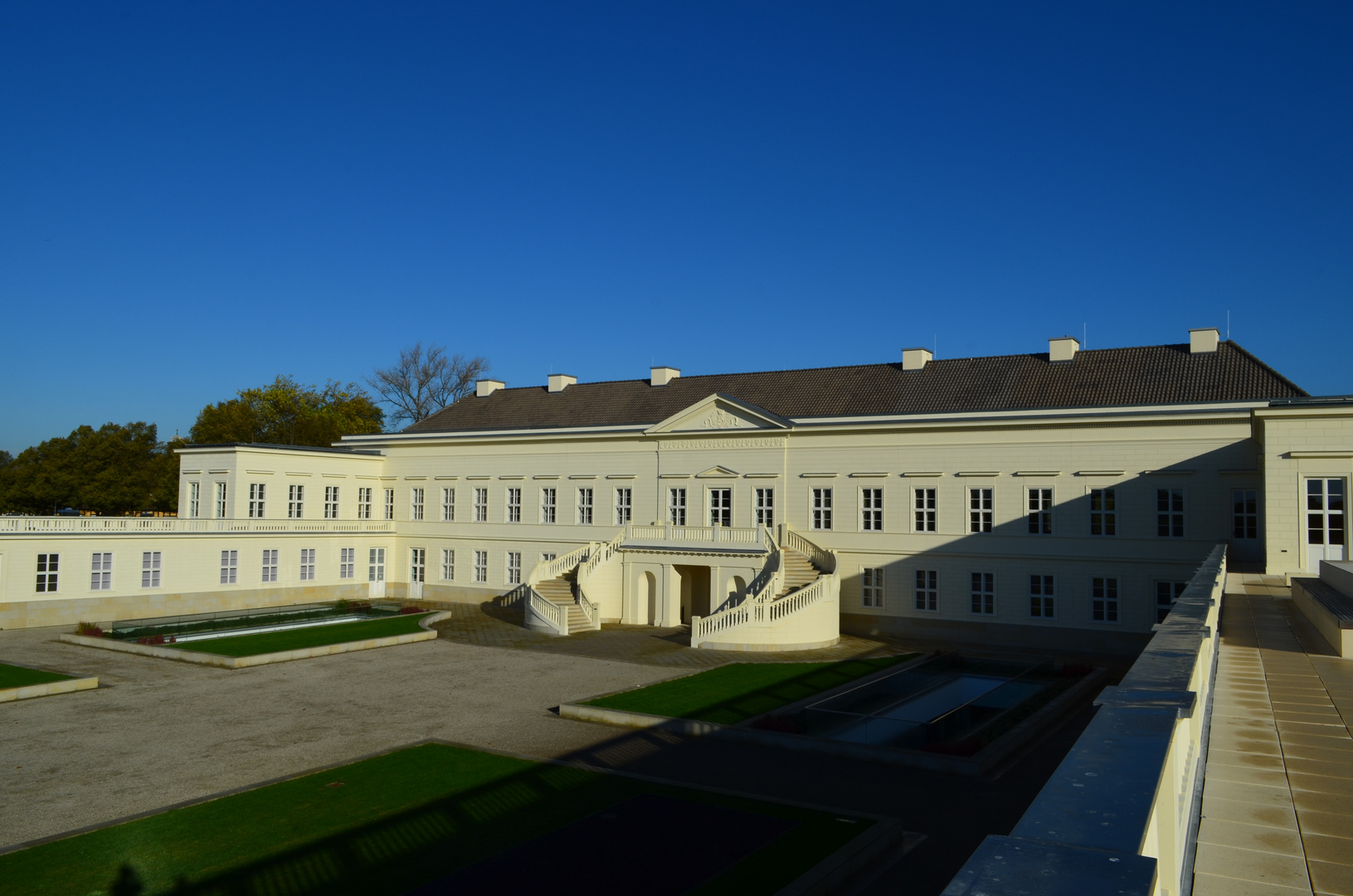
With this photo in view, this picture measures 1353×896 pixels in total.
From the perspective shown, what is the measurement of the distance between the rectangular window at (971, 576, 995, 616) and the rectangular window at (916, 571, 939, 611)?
4.55ft

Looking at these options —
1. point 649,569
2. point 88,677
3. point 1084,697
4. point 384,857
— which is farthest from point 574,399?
point 384,857

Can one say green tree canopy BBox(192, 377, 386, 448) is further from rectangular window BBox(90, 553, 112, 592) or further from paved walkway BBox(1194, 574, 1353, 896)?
paved walkway BBox(1194, 574, 1353, 896)

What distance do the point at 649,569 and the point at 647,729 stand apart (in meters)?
18.7

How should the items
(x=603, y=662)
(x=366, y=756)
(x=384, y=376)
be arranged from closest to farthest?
(x=366, y=756)
(x=603, y=662)
(x=384, y=376)

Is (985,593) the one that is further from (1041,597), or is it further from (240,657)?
(240,657)

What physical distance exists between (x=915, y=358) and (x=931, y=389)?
2.35 meters

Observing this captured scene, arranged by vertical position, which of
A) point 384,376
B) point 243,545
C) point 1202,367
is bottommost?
point 243,545

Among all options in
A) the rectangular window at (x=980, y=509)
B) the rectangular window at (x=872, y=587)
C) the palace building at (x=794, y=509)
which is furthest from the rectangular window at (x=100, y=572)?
the rectangular window at (x=980, y=509)

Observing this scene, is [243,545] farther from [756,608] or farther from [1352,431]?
[1352,431]

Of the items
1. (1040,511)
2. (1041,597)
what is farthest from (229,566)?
(1040,511)

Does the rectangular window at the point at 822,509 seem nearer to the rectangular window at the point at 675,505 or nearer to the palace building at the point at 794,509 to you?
the palace building at the point at 794,509

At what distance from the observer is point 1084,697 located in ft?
78.7

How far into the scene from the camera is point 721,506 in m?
40.2

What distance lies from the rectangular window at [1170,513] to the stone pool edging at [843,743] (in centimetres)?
1076
